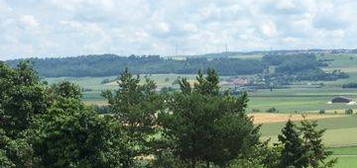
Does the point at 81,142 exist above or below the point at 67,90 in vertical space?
below

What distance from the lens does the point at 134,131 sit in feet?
189

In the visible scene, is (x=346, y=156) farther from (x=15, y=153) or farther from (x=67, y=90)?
(x=15, y=153)

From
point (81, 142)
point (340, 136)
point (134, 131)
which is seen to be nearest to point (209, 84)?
point (134, 131)

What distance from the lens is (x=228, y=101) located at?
52750 mm

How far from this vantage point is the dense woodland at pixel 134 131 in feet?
144

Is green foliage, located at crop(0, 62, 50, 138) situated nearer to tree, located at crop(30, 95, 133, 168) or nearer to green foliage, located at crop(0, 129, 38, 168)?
green foliage, located at crop(0, 129, 38, 168)

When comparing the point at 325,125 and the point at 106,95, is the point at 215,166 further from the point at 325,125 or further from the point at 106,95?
the point at 325,125

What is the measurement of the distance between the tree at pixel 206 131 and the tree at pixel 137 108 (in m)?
3.70

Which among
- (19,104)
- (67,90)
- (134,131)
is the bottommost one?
(134,131)

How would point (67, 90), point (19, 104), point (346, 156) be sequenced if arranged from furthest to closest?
point (346, 156) → point (67, 90) → point (19, 104)

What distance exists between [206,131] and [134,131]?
10.2m

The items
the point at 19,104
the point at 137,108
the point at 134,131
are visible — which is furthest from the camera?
the point at 134,131

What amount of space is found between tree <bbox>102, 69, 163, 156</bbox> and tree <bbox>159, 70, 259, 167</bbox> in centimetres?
370

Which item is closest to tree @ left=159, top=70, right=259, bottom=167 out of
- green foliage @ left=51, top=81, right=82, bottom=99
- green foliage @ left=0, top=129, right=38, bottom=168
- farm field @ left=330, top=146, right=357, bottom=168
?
green foliage @ left=51, top=81, right=82, bottom=99
